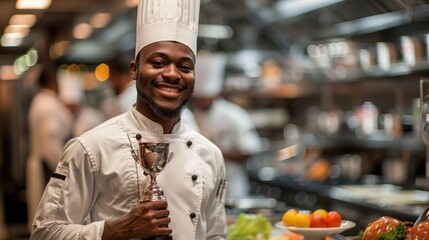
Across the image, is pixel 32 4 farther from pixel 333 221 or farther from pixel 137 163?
pixel 137 163

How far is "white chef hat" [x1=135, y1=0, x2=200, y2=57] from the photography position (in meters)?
2.75

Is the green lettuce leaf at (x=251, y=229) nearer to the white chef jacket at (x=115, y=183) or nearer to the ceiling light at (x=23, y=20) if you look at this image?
the white chef jacket at (x=115, y=183)

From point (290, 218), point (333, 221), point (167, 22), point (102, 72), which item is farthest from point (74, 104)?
point (167, 22)

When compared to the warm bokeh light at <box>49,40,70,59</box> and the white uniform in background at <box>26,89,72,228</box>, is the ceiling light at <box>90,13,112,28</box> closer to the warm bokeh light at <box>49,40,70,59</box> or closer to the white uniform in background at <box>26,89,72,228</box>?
the white uniform in background at <box>26,89,72,228</box>

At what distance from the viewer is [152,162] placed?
2.50 m

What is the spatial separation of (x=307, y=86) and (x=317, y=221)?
5431mm

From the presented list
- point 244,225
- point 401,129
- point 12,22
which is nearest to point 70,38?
point 12,22

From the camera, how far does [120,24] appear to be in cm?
1000

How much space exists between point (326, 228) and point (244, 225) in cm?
86

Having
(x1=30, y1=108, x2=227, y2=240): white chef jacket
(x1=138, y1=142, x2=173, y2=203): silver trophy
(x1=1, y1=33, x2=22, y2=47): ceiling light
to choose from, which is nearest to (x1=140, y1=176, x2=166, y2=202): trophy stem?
(x1=138, y1=142, x2=173, y2=203): silver trophy

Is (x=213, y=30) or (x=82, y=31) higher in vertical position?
(x=82, y=31)

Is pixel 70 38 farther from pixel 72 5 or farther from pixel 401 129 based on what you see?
pixel 401 129

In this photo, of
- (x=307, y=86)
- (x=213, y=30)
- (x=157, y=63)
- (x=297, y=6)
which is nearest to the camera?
(x=157, y=63)

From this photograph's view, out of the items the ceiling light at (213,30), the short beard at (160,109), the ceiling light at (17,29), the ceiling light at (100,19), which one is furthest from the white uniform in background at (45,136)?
the short beard at (160,109)
